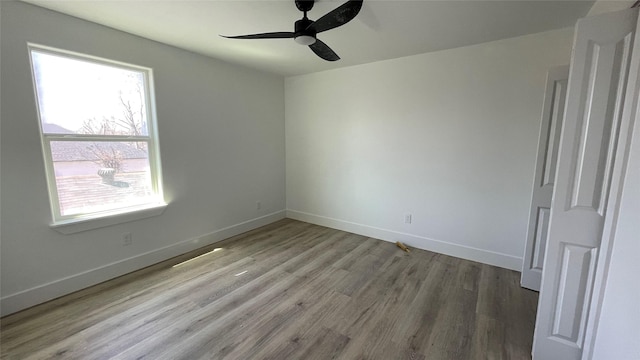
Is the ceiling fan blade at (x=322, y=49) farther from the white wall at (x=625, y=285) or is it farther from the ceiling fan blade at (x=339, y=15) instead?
the white wall at (x=625, y=285)

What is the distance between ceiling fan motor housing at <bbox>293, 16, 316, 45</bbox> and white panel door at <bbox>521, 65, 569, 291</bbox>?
6.81 ft

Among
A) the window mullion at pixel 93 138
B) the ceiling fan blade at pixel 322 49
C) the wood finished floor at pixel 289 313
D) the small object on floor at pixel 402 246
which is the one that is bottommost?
the wood finished floor at pixel 289 313

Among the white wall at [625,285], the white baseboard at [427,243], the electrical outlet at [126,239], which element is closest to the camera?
the white wall at [625,285]

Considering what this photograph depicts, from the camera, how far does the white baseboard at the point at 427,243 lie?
2945mm

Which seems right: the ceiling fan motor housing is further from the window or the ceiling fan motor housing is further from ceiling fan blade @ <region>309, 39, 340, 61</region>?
the window

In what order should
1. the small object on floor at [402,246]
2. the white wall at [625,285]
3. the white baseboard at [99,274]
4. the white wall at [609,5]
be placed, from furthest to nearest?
the small object on floor at [402,246] < the white baseboard at [99,274] < the white wall at [609,5] < the white wall at [625,285]

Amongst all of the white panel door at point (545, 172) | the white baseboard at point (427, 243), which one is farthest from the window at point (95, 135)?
the white panel door at point (545, 172)

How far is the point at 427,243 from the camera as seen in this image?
134 inches

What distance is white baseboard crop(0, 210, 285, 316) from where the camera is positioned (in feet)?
7.02

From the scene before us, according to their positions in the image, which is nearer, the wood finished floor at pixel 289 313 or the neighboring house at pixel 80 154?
the wood finished floor at pixel 289 313

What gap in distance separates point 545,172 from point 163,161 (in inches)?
155

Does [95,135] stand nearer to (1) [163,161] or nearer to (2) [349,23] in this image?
(1) [163,161]

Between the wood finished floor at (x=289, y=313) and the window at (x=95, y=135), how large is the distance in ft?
2.79

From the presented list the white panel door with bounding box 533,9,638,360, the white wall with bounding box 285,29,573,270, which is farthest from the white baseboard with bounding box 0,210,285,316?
the white panel door with bounding box 533,9,638,360
